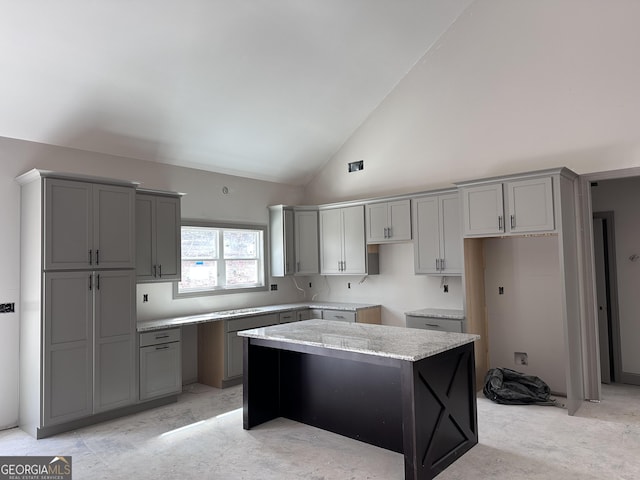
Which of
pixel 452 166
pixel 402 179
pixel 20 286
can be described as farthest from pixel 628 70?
pixel 20 286

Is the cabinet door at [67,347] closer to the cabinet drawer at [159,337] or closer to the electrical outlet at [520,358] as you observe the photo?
the cabinet drawer at [159,337]

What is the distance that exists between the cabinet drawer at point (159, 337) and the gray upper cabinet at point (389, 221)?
9.24 feet

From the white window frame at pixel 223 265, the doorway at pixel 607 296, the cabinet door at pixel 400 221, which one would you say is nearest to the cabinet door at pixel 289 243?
the white window frame at pixel 223 265

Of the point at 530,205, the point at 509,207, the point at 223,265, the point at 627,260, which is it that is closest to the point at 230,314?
the point at 223,265

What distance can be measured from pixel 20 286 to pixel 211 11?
3.23 m

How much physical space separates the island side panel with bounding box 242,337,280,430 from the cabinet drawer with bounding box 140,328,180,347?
1211mm

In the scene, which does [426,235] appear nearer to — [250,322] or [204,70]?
[250,322]

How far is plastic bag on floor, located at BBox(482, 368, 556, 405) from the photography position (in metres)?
4.51

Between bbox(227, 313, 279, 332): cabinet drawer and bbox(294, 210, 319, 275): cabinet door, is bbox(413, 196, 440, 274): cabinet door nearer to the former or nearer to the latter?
bbox(294, 210, 319, 275): cabinet door

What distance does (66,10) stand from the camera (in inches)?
136

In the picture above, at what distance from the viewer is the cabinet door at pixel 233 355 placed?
17.5ft

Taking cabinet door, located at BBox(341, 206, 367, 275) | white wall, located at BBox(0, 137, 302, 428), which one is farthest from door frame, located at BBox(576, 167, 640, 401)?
white wall, located at BBox(0, 137, 302, 428)

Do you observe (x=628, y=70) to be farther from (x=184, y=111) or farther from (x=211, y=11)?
(x=184, y=111)

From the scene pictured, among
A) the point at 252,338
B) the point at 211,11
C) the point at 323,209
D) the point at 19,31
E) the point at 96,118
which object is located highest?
the point at 211,11
